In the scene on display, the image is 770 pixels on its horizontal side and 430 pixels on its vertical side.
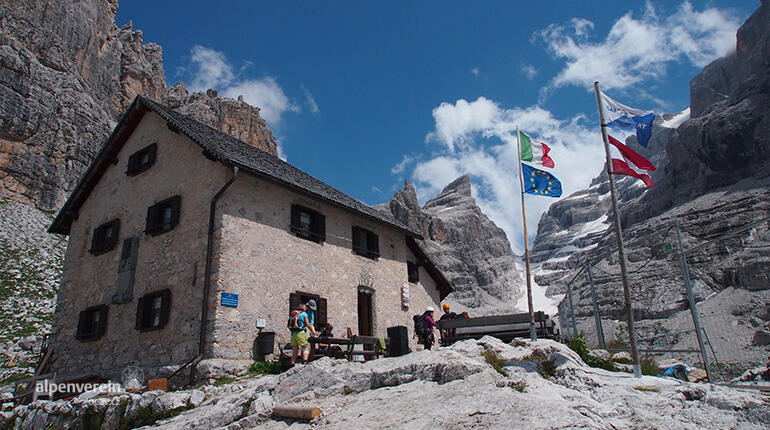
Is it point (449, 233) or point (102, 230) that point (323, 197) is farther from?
point (449, 233)

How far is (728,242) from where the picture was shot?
58531 mm

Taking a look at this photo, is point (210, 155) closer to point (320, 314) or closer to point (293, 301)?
point (293, 301)

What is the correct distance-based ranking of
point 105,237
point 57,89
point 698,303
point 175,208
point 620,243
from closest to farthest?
point 620,243 < point 175,208 < point 105,237 < point 698,303 < point 57,89

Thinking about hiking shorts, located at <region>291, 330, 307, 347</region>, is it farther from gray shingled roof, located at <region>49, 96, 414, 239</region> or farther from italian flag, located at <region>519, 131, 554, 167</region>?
italian flag, located at <region>519, 131, 554, 167</region>

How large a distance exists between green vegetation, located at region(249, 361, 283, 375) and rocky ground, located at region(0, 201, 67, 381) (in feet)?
50.1

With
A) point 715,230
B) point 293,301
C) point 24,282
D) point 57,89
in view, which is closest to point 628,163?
point 293,301

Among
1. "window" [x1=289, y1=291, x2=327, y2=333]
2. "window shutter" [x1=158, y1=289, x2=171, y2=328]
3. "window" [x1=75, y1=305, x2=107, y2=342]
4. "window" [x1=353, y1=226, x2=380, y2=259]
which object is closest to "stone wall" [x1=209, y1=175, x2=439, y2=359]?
"window" [x1=289, y1=291, x2=327, y2=333]

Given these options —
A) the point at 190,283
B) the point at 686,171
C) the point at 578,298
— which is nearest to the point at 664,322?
the point at 578,298

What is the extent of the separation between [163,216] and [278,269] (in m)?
4.66

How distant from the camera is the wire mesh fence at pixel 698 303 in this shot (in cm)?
2284

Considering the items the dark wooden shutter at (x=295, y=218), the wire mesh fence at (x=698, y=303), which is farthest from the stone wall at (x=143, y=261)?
the wire mesh fence at (x=698, y=303)

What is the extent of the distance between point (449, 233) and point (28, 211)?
5644 inches

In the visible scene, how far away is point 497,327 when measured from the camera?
1459 centimetres

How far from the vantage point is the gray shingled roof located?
1516cm
